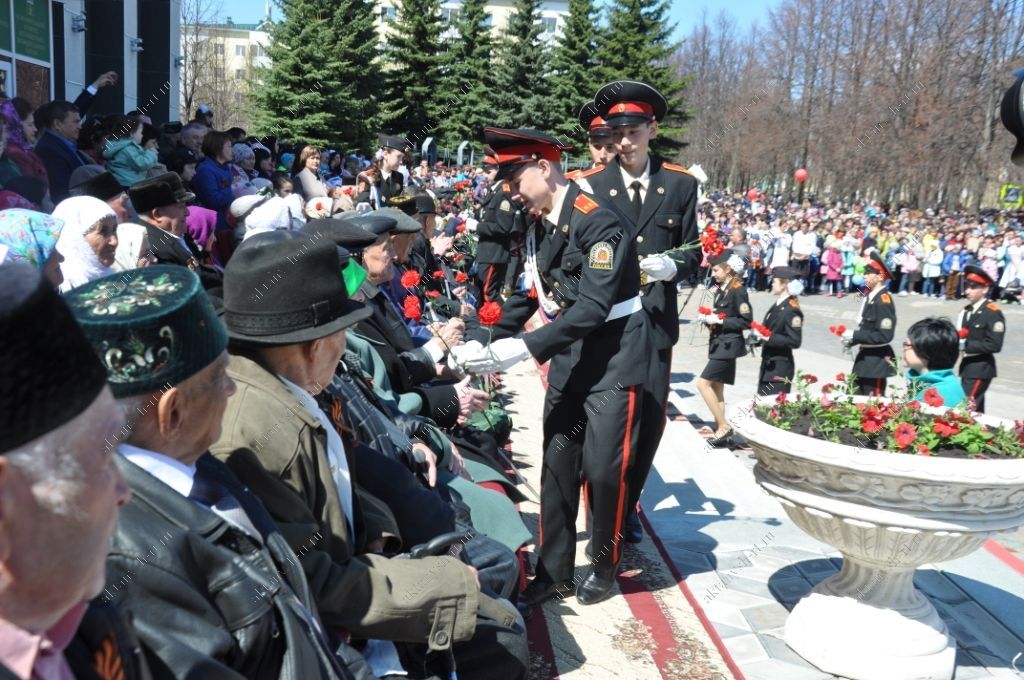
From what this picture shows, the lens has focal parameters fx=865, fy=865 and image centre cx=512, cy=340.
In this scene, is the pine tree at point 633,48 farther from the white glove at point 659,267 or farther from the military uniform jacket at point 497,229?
the white glove at point 659,267

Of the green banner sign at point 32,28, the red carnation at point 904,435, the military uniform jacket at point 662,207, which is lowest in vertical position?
the red carnation at point 904,435

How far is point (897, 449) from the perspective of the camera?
343 cm

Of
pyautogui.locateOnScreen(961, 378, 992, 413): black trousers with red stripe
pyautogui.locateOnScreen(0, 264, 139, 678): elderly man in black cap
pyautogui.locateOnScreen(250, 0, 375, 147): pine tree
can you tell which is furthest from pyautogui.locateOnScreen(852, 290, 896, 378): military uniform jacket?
pyautogui.locateOnScreen(250, 0, 375, 147): pine tree

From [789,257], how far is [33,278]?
73.5 ft

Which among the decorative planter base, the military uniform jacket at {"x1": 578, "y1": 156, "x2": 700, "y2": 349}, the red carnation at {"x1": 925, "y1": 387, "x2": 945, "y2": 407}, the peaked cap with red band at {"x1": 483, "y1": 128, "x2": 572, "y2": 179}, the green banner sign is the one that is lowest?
the decorative planter base

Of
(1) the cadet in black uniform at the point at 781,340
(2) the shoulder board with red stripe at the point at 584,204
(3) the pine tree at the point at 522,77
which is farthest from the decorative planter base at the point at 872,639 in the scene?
(3) the pine tree at the point at 522,77

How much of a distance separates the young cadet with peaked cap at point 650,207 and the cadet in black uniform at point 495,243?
408 centimetres

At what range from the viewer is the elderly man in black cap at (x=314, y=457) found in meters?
2.23

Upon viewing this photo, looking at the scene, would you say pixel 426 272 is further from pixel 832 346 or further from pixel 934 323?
pixel 832 346

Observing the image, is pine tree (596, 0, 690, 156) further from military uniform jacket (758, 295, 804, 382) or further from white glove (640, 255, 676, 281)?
white glove (640, 255, 676, 281)

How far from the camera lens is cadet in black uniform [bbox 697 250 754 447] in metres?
7.70

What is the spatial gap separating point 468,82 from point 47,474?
3287 cm

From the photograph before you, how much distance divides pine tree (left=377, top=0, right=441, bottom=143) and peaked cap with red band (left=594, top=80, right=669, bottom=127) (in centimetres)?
2660

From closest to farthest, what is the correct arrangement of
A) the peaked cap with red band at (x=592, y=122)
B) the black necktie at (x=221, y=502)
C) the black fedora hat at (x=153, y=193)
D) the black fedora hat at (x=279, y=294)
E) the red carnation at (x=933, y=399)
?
the black necktie at (x=221, y=502) < the black fedora hat at (x=279, y=294) < the red carnation at (x=933, y=399) < the black fedora hat at (x=153, y=193) < the peaked cap with red band at (x=592, y=122)
